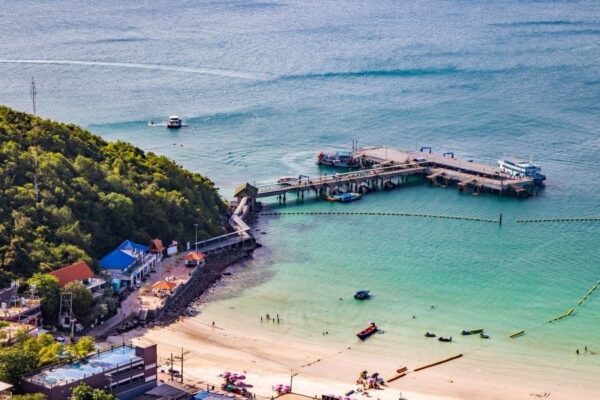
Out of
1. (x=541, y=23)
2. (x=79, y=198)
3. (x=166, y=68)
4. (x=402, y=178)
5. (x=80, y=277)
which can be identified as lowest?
(x=80, y=277)

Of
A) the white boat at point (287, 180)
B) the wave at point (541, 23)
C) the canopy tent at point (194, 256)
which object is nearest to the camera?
the canopy tent at point (194, 256)

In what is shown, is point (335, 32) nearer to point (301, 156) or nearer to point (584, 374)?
point (301, 156)

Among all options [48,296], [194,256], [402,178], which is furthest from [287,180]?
[48,296]

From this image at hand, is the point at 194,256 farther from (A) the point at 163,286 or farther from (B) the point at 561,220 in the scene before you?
(B) the point at 561,220

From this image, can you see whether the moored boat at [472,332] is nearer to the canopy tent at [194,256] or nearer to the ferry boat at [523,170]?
the canopy tent at [194,256]

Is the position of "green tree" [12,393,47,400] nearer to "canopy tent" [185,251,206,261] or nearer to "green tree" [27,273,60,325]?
"green tree" [27,273,60,325]

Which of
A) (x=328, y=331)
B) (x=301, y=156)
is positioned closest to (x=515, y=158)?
(x=301, y=156)

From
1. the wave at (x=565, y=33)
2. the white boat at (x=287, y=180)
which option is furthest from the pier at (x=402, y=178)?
the wave at (x=565, y=33)
